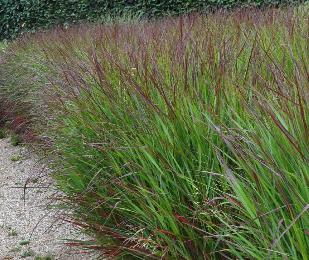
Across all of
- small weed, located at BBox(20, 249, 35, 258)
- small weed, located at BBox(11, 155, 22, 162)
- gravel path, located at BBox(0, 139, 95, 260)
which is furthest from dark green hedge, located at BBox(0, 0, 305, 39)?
small weed, located at BBox(20, 249, 35, 258)

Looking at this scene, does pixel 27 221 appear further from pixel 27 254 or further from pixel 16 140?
pixel 16 140

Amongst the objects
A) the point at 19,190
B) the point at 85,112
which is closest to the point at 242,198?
the point at 85,112

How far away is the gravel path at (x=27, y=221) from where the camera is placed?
394 centimetres

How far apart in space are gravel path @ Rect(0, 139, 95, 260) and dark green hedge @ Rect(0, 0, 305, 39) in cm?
566

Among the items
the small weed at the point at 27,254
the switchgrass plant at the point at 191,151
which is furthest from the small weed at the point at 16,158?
the small weed at the point at 27,254

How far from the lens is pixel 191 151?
8.58 feet

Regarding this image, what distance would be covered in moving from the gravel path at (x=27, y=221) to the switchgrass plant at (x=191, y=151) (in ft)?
1.36

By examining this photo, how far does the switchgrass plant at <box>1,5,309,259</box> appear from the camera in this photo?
180cm

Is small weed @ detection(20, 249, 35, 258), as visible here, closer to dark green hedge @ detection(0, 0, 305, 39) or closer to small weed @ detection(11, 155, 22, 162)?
small weed @ detection(11, 155, 22, 162)

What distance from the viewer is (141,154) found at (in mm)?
2705

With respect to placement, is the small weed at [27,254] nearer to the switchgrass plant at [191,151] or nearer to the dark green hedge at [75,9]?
the switchgrass plant at [191,151]

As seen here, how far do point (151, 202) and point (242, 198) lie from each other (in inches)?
30.5

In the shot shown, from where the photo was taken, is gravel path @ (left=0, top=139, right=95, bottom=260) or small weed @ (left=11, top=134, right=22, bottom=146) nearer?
gravel path @ (left=0, top=139, right=95, bottom=260)

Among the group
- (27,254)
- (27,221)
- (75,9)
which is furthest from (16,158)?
(75,9)
